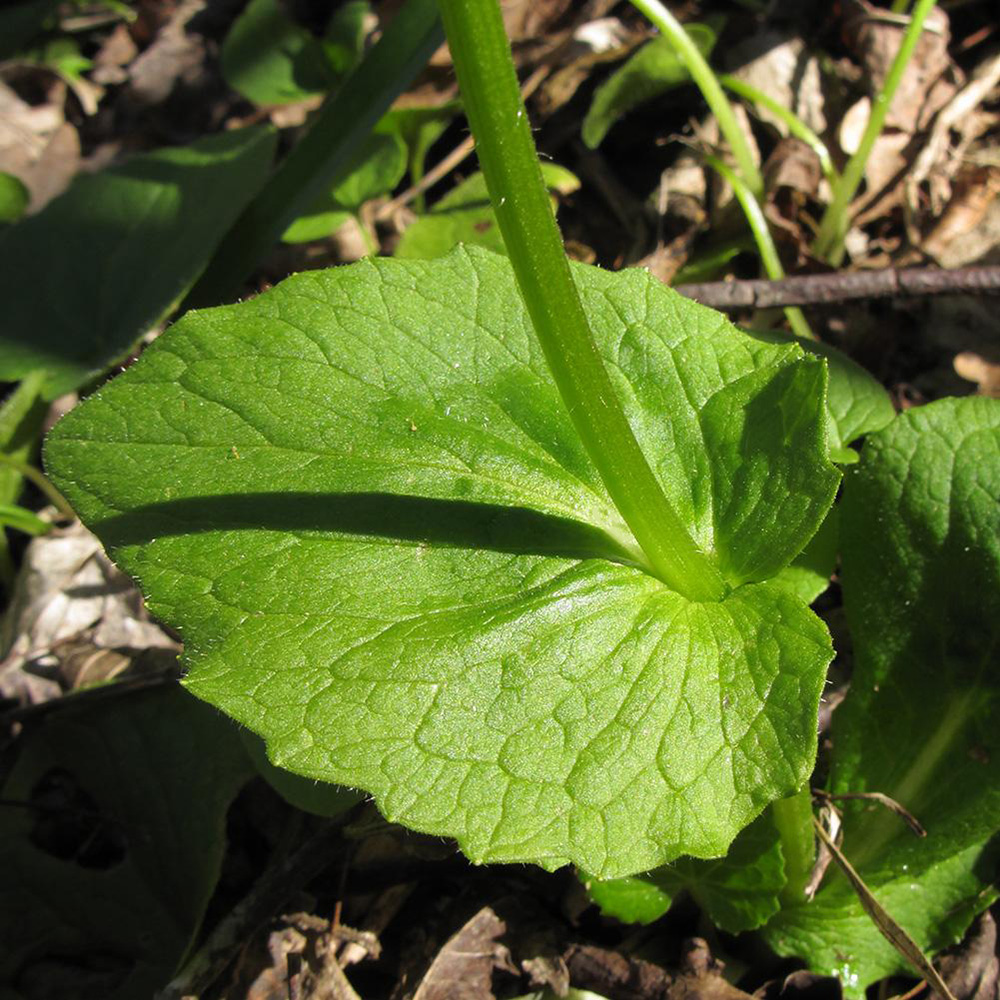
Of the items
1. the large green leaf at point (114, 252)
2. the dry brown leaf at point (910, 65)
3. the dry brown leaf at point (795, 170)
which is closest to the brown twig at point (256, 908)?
the large green leaf at point (114, 252)

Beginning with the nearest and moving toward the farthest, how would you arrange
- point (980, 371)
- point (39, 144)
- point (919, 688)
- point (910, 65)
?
point (919, 688)
point (980, 371)
point (910, 65)
point (39, 144)

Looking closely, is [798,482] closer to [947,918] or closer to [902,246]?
[947,918]

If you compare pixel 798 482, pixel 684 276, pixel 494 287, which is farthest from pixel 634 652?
pixel 684 276

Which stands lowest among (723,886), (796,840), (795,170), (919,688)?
(723,886)

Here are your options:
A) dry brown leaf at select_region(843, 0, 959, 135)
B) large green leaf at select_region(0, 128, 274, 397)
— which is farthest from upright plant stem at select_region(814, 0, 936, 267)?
large green leaf at select_region(0, 128, 274, 397)

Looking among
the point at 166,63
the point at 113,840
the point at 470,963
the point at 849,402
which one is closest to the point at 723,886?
the point at 470,963

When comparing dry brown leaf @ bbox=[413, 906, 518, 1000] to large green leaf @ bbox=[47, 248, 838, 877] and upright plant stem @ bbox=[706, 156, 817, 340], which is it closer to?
large green leaf @ bbox=[47, 248, 838, 877]

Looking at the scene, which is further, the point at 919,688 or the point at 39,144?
the point at 39,144

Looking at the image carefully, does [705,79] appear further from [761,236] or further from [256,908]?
[256,908]
